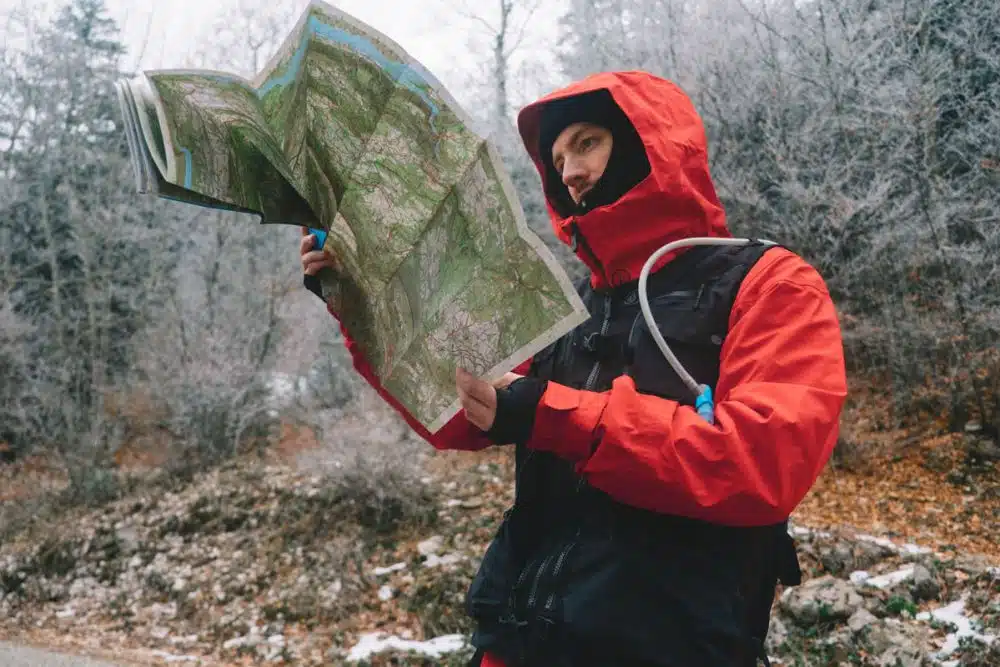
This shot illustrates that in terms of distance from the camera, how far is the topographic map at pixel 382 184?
4.13 feet

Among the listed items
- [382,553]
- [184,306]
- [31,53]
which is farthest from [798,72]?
[31,53]

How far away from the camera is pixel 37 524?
34.7ft

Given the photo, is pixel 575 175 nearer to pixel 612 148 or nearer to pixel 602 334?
pixel 612 148

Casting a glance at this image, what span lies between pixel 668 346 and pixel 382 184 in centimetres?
70

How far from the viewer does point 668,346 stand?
5.15 ft

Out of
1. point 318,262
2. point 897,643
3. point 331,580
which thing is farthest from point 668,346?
point 331,580

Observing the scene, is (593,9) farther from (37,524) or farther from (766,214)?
(37,524)

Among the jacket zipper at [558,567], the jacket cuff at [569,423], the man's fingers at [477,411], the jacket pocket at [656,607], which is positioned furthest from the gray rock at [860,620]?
the man's fingers at [477,411]

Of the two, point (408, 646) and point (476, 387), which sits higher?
point (476, 387)

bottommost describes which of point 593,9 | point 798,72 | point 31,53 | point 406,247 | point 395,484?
point 395,484

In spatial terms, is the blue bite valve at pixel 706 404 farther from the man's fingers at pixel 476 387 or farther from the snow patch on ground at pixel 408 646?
the snow patch on ground at pixel 408 646

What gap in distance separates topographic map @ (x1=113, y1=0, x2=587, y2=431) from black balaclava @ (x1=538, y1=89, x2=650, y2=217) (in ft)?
2.27

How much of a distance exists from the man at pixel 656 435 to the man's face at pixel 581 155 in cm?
1

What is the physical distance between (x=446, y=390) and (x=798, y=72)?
11.6 meters
